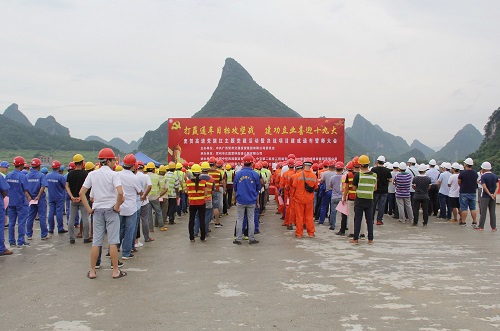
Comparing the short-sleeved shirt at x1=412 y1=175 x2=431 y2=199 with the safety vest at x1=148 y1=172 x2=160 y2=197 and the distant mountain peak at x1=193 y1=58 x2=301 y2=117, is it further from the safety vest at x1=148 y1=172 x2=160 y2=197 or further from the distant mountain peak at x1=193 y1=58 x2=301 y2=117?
the distant mountain peak at x1=193 y1=58 x2=301 y2=117

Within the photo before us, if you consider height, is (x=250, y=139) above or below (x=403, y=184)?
above

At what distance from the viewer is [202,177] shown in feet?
27.0

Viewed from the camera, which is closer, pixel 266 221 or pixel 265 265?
pixel 265 265

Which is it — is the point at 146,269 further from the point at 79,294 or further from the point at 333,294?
the point at 333,294

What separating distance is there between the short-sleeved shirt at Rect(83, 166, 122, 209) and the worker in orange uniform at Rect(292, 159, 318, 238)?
425cm

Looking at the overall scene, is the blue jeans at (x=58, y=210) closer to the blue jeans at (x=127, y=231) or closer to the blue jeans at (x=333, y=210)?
the blue jeans at (x=127, y=231)

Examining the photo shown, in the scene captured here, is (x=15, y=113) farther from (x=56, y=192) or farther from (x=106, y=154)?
(x=106, y=154)

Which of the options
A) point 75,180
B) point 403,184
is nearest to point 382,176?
point 403,184

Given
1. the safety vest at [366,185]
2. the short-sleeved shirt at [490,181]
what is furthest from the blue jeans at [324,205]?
the short-sleeved shirt at [490,181]

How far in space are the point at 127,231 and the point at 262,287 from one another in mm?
2839

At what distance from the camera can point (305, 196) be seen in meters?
8.58

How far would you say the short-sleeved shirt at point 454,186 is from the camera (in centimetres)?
1087

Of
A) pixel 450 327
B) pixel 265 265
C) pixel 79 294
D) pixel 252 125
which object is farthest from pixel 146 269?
pixel 252 125

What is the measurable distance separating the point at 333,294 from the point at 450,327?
1361mm
